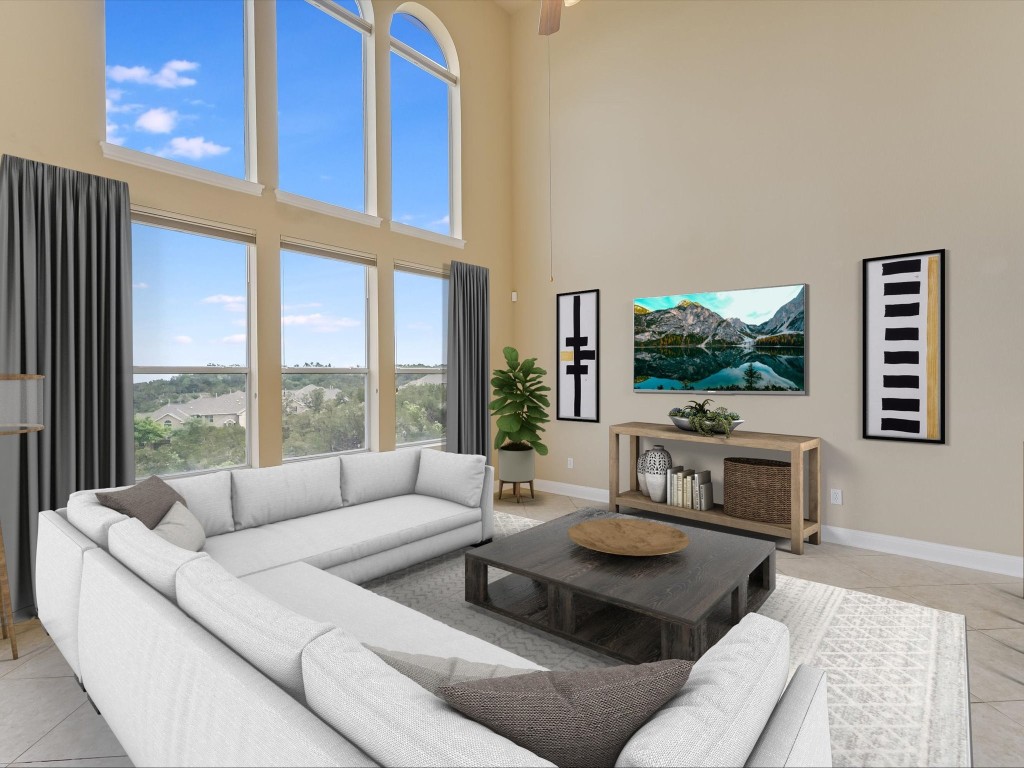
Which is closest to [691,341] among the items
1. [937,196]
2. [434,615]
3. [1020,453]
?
[937,196]

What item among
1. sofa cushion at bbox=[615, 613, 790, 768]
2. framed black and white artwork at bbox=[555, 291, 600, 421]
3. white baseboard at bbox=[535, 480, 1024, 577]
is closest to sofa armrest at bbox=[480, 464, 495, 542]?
framed black and white artwork at bbox=[555, 291, 600, 421]

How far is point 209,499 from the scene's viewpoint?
2951 millimetres

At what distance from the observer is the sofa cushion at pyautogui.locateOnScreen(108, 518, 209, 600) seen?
1569 millimetres

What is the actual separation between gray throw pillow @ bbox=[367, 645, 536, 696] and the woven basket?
3319 millimetres

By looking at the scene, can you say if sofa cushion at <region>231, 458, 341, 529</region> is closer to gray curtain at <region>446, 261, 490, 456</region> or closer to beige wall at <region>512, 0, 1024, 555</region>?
gray curtain at <region>446, 261, 490, 456</region>

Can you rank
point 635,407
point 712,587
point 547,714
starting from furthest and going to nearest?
point 635,407
point 712,587
point 547,714

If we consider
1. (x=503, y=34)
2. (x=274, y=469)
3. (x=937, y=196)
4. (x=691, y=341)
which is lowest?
(x=274, y=469)

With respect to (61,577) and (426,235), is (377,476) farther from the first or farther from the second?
(426,235)

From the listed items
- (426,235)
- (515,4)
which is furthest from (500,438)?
(515,4)

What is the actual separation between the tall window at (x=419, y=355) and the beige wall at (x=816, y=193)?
44.8 inches

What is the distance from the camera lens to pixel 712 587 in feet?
7.82

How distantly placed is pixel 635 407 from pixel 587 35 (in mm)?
3662

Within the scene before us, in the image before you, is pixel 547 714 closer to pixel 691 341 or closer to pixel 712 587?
pixel 712 587

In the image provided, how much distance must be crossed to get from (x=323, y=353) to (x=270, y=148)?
62.2 inches
